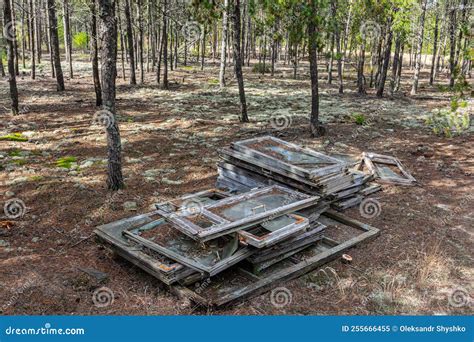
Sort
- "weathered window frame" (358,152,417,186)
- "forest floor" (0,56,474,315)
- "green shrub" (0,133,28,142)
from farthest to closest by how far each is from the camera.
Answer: "green shrub" (0,133,28,142)
"weathered window frame" (358,152,417,186)
"forest floor" (0,56,474,315)

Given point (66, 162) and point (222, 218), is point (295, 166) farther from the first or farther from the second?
point (66, 162)

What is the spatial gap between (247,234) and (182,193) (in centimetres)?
366

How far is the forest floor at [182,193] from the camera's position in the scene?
6082mm

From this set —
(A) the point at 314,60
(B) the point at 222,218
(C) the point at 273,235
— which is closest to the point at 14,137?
(B) the point at 222,218

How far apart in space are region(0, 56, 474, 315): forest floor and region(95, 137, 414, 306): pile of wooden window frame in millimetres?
306

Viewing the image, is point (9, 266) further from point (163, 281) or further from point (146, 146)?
point (146, 146)

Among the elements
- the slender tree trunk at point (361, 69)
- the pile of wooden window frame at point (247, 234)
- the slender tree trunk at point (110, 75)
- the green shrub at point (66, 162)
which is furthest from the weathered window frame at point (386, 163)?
the slender tree trunk at point (361, 69)

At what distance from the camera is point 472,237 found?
815cm

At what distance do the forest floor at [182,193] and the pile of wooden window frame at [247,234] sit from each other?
306mm

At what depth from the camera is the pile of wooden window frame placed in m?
6.21

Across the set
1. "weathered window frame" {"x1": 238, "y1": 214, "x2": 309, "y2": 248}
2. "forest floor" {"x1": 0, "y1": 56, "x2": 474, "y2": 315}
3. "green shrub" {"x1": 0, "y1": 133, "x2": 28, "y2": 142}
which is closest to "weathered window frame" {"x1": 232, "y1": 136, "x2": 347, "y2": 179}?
"forest floor" {"x1": 0, "y1": 56, "x2": 474, "y2": 315}

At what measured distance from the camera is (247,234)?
6.46 metres

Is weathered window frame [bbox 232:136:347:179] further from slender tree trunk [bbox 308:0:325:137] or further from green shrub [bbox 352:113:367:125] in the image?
green shrub [bbox 352:113:367:125]

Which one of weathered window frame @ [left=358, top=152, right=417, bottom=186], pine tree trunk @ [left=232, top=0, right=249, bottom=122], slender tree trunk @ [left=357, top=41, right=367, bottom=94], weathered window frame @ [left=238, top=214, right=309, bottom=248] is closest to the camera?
weathered window frame @ [left=238, top=214, right=309, bottom=248]
